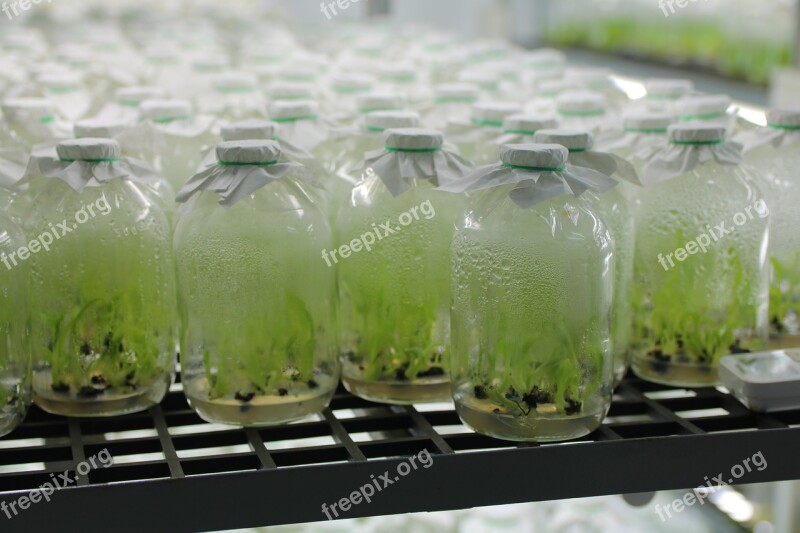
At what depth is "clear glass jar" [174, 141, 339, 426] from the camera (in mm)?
1154

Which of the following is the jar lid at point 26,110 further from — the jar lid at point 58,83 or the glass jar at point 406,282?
the glass jar at point 406,282

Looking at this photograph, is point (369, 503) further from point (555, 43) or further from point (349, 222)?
point (555, 43)

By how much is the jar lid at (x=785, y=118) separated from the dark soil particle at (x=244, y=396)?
2.80ft

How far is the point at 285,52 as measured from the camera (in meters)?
3.10

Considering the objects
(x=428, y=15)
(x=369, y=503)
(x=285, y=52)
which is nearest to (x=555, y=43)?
(x=428, y=15)

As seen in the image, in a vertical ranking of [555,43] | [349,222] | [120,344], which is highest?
[349,222]

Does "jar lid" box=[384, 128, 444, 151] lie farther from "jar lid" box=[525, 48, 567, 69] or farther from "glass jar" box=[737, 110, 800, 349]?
"jar lid" box=[525, 48, 567, 69]

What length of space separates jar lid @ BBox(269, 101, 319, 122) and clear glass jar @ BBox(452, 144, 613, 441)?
1.67 feet

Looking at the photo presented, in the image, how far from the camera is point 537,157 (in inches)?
42.7

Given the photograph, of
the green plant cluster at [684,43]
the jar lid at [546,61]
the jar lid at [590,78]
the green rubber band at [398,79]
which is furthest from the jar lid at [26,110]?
the green plant cluster at [684,43]

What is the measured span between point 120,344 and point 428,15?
19.4 feet

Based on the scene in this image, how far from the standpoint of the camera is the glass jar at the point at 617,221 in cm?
123

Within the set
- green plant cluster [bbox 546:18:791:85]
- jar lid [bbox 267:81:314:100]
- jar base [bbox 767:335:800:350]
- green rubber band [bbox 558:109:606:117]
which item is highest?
jar lid [bbox 267:81:314:100]

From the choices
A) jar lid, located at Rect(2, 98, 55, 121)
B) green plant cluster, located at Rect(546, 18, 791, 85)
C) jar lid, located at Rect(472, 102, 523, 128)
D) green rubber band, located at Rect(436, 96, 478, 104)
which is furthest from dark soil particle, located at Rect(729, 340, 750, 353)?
green plant cluster, located at Rect(546, 18, 791, 85)
